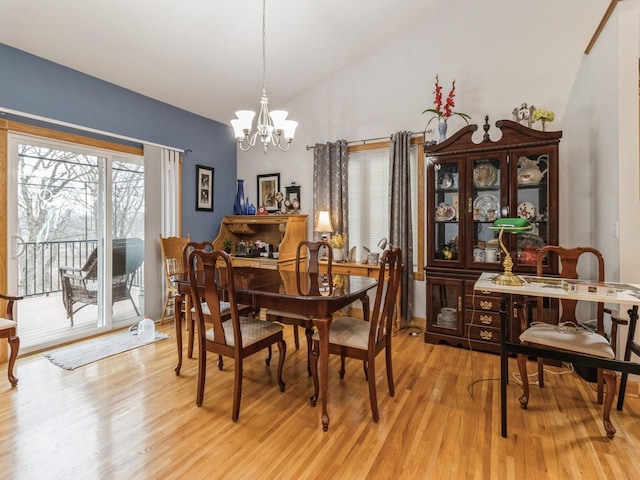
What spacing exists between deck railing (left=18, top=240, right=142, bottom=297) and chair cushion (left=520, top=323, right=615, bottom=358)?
3995mm

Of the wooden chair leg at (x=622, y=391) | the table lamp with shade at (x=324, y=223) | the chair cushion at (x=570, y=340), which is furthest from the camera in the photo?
the table lamp with shade at (x=324, y=223)

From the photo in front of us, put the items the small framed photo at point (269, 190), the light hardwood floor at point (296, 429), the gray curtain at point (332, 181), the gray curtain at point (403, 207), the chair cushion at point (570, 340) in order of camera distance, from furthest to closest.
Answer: the small framed photo at point (269, 190)
the gray curtain at point (332, 181)
the gray curtain at point (403, 207)
the chair cushion at point (570, 340)
the light hardwood floor at point (296, 429)

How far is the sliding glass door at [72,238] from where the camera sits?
3.08 metres

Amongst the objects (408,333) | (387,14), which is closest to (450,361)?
(408,333)

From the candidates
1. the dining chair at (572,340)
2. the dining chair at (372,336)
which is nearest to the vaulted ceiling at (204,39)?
the dining chair at (372,336)

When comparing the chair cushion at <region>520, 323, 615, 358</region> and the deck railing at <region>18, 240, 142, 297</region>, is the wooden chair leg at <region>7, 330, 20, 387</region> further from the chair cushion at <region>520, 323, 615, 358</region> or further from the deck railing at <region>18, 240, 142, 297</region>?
the chair cushion at <region>520, 323, 615, 358</region>

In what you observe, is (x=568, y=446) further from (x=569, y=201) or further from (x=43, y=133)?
(x=43, y=133)

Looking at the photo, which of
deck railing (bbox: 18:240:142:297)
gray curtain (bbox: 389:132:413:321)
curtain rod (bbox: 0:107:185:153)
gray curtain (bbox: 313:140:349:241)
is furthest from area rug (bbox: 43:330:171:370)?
gray curtain (bbox: 389:132:413:321)

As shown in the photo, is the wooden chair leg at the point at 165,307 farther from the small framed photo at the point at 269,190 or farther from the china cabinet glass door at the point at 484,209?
the china cabinet glass door at the point at 484,209

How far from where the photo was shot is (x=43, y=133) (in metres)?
3.08

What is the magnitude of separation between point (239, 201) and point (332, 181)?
151 cm

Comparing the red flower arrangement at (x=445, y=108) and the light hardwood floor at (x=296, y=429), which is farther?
the red flower arrangement at (x=445, y=108)

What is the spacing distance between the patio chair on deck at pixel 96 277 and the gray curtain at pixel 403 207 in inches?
116

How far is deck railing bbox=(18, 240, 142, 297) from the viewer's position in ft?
10.3
